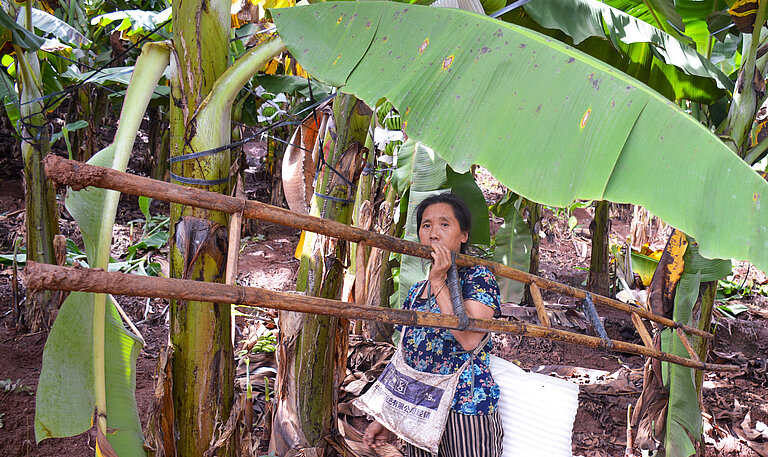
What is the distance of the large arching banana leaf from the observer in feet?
3.33

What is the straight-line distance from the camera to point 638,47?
230cm

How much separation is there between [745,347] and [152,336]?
4718 mm

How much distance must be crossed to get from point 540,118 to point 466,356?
93 cm

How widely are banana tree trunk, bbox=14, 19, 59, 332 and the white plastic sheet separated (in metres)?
2.86

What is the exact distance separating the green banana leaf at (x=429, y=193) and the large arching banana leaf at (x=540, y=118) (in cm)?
129

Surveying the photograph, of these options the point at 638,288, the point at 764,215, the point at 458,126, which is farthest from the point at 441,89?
the point at 638,288

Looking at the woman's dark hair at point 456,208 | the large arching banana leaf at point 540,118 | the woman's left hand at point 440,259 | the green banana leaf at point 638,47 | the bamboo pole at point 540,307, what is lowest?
the bamboo pole at point 540,307

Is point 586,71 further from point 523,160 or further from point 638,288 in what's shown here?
point 638,288

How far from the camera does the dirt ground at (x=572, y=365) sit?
267 centimetres

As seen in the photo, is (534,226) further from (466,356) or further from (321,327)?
(466,356)

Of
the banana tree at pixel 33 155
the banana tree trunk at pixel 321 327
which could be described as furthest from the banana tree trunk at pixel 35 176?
the banana tree trunk at pixel 321 327

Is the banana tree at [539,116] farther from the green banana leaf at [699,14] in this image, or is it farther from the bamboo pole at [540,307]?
the green banana leaf at [699,14]

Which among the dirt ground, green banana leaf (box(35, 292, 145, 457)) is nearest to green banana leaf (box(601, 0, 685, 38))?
the dirt ground

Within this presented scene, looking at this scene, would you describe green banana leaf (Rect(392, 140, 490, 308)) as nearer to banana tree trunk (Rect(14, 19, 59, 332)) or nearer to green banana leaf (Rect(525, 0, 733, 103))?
green banana leaf (Rect(525, 0, 733, 103))
